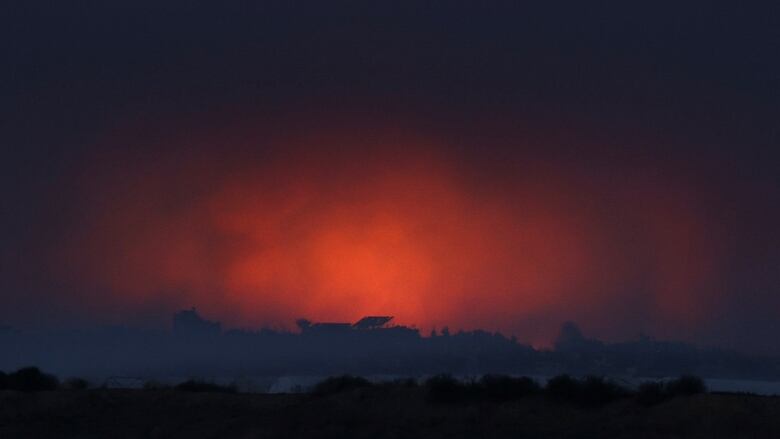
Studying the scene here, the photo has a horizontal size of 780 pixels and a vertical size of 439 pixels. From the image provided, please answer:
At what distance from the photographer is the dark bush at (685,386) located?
1673 inches

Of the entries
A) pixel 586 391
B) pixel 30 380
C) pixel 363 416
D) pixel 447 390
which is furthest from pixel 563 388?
pixel 30 380

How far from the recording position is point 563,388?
142 feet

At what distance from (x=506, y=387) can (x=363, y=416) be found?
5.06 meters

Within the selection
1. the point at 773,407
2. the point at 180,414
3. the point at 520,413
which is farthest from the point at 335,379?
the point at 773,407

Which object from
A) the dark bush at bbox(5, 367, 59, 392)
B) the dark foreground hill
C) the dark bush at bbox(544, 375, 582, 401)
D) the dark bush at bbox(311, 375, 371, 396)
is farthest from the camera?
the dark bush at bbox(5, 367, 59, 392)

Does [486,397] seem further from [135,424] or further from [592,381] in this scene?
[135,424]

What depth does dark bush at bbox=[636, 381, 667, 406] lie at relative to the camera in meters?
41.8

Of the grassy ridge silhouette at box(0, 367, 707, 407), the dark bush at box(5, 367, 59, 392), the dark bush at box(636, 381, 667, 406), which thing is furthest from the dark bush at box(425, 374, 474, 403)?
the dark bush at box(5, 367, 59, 392)

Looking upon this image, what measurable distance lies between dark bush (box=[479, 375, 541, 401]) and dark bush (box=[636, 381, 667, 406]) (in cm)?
352

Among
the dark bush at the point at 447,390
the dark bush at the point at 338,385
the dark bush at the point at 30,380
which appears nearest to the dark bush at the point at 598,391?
the dark bush at the point at 447,390

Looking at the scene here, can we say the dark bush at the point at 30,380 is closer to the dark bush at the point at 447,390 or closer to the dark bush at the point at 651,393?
the dark bush at the point at 447,390

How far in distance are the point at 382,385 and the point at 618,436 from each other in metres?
10.8

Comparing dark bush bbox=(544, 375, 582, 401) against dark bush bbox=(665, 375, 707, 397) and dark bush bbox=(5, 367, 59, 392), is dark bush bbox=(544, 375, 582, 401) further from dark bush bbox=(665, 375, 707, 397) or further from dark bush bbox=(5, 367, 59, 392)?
dark bush bbox=(5, 367, 59, 392)

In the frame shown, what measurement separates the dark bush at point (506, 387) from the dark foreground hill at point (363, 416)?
385 millimetres
